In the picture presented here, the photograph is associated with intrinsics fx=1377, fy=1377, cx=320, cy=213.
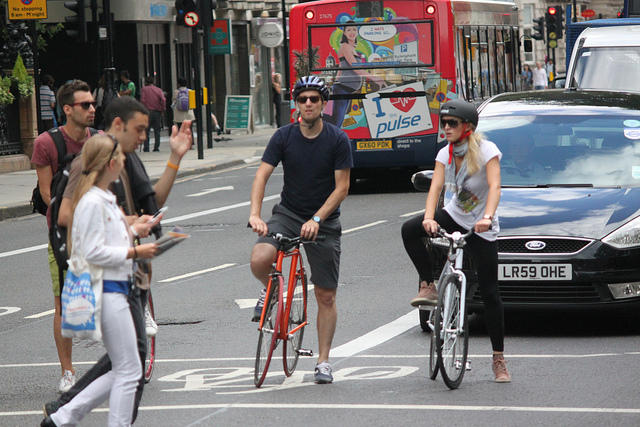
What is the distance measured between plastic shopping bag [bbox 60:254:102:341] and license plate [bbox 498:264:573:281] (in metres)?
4.12

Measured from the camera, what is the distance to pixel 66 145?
27.1ft

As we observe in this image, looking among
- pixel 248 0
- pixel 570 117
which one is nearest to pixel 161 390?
pixel 570 117

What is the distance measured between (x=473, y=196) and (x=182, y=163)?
71.2ft

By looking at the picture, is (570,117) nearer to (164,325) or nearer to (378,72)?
(164,325)

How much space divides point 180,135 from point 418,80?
15.3 m

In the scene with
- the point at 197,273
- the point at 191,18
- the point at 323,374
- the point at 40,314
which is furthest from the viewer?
the point at 191,18

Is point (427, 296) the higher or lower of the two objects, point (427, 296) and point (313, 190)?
the lower

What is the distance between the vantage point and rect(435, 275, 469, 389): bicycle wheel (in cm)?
780

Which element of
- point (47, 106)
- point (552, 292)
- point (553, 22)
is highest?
point (553, 22)

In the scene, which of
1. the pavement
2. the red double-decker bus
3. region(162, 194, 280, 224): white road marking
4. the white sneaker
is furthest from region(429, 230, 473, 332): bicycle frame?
the red double-decker bus

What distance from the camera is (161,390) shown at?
26.5ft

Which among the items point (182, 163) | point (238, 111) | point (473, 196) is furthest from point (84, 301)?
point (238, 111)

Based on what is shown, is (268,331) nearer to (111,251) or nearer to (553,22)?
(111,251)

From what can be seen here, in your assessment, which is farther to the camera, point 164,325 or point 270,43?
point 270,43
